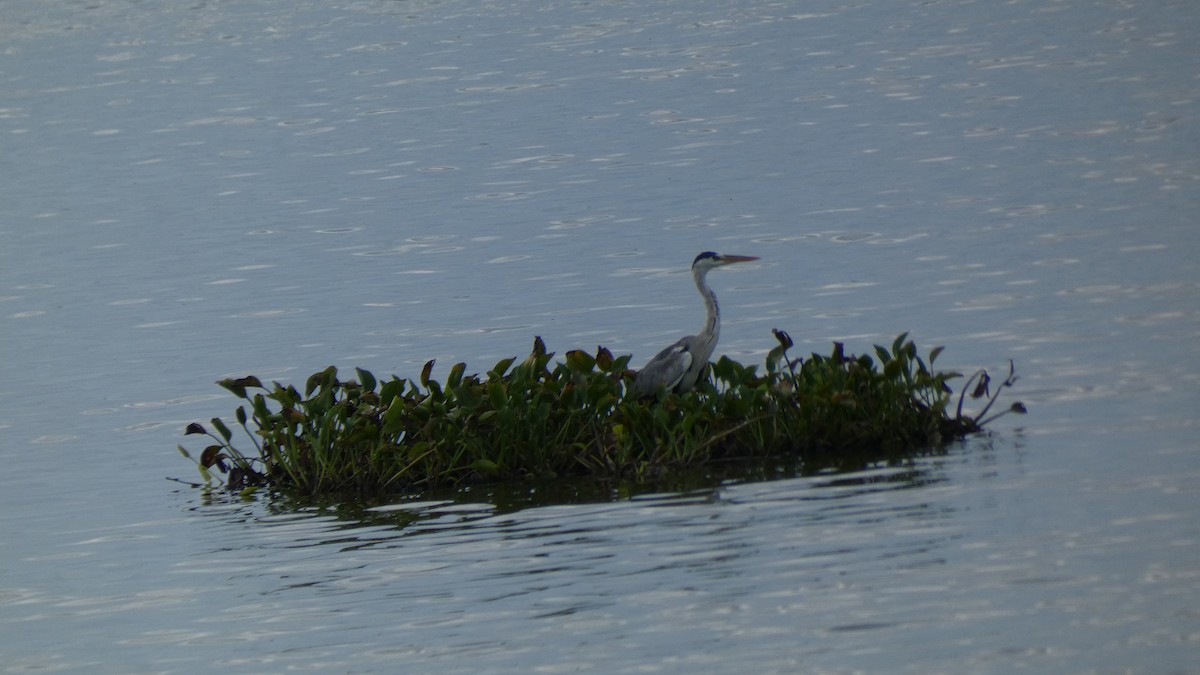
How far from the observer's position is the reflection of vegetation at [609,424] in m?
15.7

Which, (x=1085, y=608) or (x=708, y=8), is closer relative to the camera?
(x=1085, y=608)

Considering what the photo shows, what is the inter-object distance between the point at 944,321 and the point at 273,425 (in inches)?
305

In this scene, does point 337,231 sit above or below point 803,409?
above

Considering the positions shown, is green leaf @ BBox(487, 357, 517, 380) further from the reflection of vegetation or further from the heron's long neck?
the heron's long neck

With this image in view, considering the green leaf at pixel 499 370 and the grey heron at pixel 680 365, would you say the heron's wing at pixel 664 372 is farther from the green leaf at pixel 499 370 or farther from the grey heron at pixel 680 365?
the green leaf at pixel 499 370

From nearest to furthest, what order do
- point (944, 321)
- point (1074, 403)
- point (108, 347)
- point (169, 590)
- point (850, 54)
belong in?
point (169, 590), point (1074, 403), point (944, 321), point (108, 347), point (850, 54)

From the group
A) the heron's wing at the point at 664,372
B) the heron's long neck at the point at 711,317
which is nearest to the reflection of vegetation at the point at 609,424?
the heron's wing at the point at 664,372

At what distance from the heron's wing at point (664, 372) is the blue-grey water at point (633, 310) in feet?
3.90

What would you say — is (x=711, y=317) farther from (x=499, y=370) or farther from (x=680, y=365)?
(x=499, y=370)

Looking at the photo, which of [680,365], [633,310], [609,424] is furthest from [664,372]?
[633,310]

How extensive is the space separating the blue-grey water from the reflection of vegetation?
429mm

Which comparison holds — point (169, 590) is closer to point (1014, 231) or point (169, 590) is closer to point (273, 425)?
point (273, 425)

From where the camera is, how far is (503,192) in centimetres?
3662

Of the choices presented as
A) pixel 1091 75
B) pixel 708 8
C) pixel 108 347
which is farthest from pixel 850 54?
pixel 108 347
